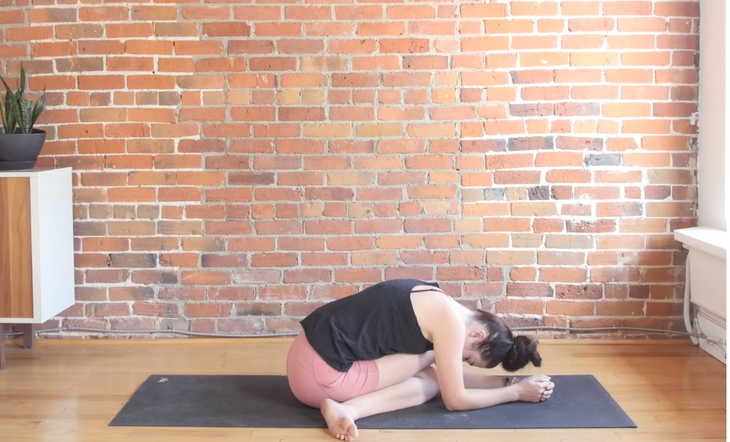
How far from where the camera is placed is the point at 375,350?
10.1 ft

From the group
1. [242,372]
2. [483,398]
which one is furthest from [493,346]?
[242,372]

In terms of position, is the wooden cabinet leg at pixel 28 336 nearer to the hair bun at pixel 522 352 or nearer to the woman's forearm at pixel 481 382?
the woman's forearm at pixel 481 382

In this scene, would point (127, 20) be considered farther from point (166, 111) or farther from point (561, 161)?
point (561, 161)

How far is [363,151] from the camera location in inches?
162

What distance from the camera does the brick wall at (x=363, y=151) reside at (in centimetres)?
406

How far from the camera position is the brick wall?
160 inches

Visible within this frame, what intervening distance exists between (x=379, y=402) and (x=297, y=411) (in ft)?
1.13

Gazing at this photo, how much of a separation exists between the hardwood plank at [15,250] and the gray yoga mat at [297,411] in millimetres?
787

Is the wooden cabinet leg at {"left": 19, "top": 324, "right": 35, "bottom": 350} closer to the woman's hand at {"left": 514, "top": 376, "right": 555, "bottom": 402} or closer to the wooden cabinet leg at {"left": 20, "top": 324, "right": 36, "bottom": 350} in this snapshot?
the wooden cabinet leg at {"left": 20, "top": 324, "right": 36, "bottom": 350}

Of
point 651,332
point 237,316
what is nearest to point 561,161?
point 651,332

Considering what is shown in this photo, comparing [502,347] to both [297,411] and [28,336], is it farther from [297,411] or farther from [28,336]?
[28,336]

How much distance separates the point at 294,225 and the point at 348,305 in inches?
45.5

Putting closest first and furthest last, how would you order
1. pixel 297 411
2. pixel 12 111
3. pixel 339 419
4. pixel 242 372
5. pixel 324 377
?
1. pixel 339 419
2. pixel 324 377
3. pixel 297 411
4. pixel 242 372
5. pixel 12 111

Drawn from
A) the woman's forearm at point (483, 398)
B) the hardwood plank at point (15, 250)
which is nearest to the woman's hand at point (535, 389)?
the woman's forearm at point (483, 398)
